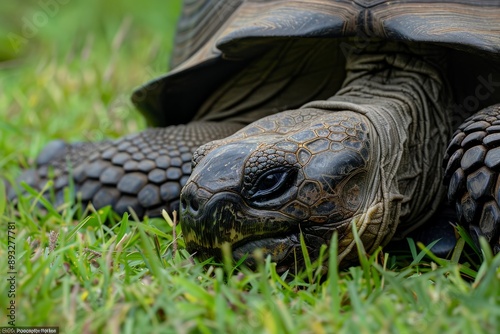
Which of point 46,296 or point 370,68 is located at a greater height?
point 370,68

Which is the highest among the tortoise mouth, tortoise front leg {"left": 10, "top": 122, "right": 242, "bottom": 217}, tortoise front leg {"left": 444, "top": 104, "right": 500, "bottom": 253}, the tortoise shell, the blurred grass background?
the tortoise shell

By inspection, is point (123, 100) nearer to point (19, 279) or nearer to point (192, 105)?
point (192, 105)

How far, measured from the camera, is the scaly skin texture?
6.77 ft

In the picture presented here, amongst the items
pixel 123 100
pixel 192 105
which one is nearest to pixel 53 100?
pixel 123 100

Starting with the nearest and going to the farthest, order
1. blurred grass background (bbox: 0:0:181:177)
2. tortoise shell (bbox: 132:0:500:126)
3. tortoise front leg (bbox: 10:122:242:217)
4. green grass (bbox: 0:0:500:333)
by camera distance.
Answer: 1. green grass (bbox: 0:0:500:333)
2. tortoise shell (bbox: 132:0:500:126)
3. tortoise front leg (bbox: 10:122:242:217)
4. blurred grass background (bbox: 0:0:181:177)

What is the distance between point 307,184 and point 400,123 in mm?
565

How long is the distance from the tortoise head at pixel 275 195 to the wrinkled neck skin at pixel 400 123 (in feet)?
0.31

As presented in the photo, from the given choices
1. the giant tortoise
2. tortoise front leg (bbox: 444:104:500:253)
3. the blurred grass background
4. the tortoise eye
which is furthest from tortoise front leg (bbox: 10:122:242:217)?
tortoise front leg (bbox: 444:104:500:253)

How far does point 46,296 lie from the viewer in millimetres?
1775

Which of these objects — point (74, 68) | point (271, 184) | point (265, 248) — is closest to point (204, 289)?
point (265, 248)

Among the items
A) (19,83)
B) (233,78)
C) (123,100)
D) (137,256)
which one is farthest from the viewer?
(19,83)

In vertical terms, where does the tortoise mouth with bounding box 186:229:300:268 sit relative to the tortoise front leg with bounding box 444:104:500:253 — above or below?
below

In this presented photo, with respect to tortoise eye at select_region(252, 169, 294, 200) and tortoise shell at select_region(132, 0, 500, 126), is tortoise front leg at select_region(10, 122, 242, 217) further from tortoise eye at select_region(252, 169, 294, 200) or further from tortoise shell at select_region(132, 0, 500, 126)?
tortoise eye at select_region(252, 169, 294, 200)

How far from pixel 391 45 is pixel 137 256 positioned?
1223mm
